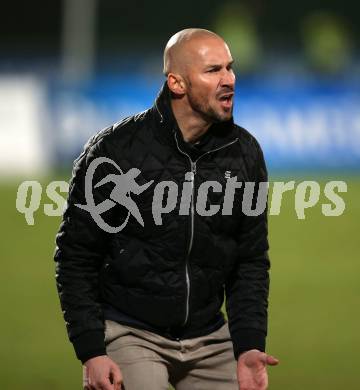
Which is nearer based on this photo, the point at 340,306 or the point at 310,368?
the point at 310,368

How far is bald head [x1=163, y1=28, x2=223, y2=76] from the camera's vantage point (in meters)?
4.39

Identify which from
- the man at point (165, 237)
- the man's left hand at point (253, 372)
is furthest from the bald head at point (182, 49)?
the man's left hand at point (253, 372)

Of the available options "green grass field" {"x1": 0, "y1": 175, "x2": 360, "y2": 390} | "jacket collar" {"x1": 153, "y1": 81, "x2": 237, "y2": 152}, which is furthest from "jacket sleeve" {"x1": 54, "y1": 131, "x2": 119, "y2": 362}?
"green grass field" {"x1": 0, "y1": 175, "x2": 360, "y2": 390}

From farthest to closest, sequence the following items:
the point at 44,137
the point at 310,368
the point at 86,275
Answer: the point at 44,137 < the point at 310,368 < the point at 86,275

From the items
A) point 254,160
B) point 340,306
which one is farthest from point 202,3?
point 254,160

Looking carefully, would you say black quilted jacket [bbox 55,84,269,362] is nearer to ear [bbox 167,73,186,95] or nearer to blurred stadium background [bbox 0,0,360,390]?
ear [bbox 167,73,186,95]

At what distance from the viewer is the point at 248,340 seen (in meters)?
4.48

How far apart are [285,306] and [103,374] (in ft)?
15.8

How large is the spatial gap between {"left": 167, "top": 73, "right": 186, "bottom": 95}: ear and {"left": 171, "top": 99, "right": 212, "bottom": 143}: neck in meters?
0.05

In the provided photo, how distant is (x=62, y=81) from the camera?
16297 mm

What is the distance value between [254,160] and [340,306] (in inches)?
179

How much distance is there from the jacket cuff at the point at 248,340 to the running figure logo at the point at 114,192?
643 mm

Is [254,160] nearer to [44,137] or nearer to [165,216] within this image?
[165,216]

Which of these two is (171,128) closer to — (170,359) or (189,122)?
(189,122)
